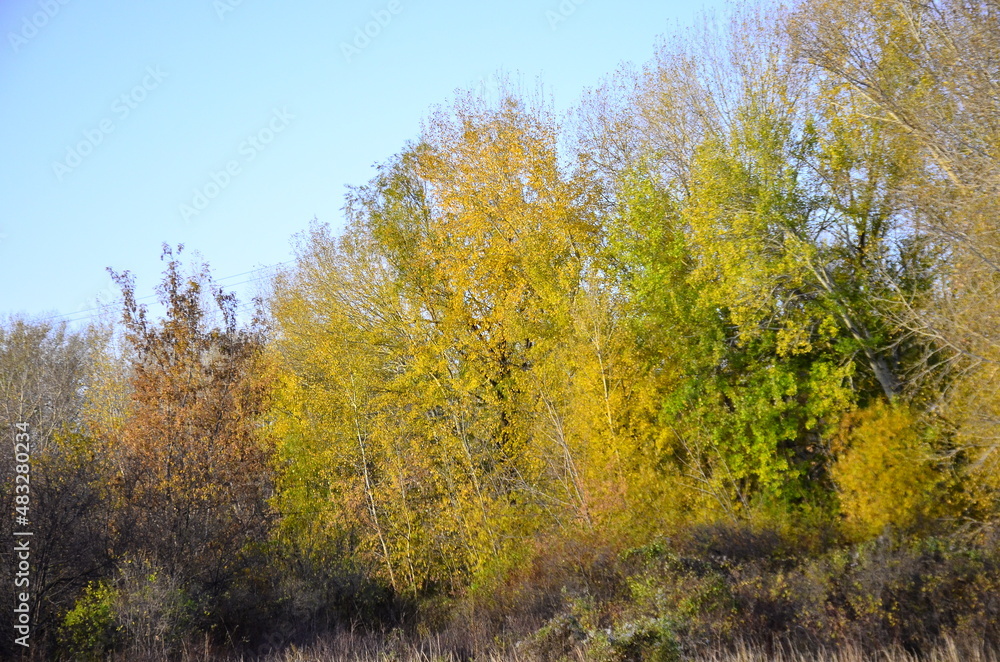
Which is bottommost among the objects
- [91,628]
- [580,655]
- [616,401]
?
[580,655]

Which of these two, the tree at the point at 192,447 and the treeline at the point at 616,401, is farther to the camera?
the tree at the point at 192,447

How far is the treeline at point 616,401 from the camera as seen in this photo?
10.9 metres

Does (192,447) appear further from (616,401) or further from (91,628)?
(616,401)

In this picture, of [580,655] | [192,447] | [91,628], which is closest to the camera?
[580,655]

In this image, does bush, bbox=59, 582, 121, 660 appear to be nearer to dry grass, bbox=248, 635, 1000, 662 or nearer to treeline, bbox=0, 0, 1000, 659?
treeline, bbox=0, 0, 1000, 659

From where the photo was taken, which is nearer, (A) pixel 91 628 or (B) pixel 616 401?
(A) pixel 91 628

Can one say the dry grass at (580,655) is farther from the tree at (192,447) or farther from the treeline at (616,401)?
the tree at (192,447)

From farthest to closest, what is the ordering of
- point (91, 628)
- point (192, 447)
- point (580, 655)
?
point (192, 447) → point (91, 628) → point (580, 655)

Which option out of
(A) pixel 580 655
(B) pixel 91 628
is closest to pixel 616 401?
(A) pixel 580 655

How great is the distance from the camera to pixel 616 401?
16.2 m

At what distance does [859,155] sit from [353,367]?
43.6 ft

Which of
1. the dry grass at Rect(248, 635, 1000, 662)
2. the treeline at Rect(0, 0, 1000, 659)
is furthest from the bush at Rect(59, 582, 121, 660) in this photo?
the dry grass at Rect(248, 635, 1000, 662)

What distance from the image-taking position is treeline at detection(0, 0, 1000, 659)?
10.9 m

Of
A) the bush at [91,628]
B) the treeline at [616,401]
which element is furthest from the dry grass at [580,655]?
the bush at [91,628]
